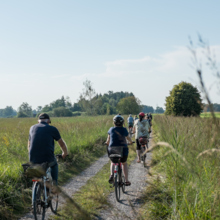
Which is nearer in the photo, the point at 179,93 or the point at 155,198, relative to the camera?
the point at 155,198

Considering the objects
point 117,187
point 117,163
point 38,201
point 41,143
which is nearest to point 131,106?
point 117,163

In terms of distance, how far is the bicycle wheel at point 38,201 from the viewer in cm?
424

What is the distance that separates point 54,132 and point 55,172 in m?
0.90

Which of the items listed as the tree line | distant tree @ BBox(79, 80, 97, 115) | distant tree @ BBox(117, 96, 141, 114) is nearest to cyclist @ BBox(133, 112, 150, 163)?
the tree line

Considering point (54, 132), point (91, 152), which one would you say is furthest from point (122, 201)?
point (91, 152)

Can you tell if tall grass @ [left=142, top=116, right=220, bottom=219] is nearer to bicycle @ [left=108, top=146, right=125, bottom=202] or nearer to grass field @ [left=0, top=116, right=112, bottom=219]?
bicycle @ [left=108, top=146, right=125, bottom=202]

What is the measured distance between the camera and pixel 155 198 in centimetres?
602

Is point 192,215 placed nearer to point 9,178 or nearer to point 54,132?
point 54,132

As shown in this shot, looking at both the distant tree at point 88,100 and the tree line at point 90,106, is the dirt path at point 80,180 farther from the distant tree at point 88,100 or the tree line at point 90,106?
the distant tree at point 88,100

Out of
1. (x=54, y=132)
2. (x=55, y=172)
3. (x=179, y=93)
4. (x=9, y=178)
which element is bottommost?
(x=9, y=178)

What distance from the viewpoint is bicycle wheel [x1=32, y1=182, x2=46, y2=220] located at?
424cm

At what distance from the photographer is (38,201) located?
4398 mm

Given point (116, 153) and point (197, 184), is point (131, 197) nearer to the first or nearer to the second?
point (116, 153)

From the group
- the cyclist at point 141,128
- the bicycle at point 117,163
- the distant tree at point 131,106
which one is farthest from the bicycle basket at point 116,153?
the distant tree at point 131,106
